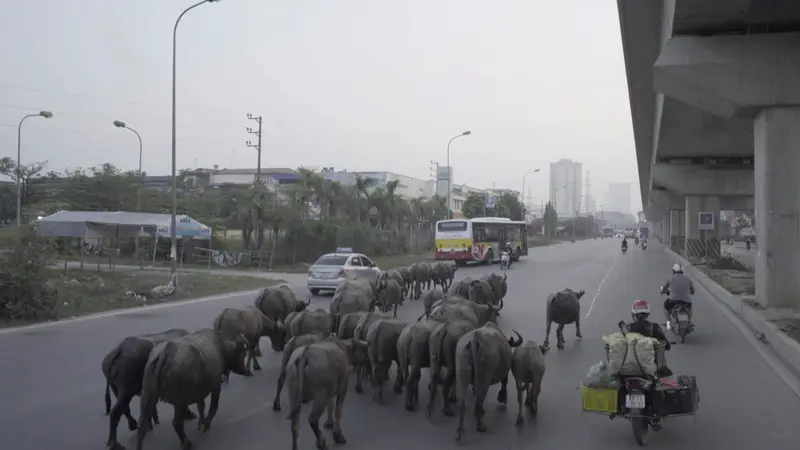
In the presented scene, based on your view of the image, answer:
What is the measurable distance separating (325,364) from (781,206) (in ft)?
50.1

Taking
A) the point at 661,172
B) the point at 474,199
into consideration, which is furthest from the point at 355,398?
the point at 474,199

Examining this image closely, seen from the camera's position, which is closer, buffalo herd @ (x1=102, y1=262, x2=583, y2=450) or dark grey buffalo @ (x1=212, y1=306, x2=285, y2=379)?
buffalo herd @ (x1=102, y1=262, x2=583, y2=450)

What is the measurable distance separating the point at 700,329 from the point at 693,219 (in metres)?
37.6

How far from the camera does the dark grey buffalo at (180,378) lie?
6770 mm

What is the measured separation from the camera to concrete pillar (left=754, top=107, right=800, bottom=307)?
18.0 m

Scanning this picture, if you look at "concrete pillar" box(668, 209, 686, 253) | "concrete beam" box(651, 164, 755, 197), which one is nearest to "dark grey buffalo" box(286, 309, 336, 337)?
"concrete beam" box(651, 164, 755, 197)

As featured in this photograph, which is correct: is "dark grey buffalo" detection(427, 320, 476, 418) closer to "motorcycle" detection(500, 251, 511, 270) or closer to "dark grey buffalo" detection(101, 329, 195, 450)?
"dark grey buffalo" detection(101, 329, 195, 450)

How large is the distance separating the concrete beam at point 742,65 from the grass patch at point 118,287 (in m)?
16.0

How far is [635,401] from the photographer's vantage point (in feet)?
23.4

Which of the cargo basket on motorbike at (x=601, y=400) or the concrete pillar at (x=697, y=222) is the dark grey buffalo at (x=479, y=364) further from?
the concrete pillar at (x=697, y=222)

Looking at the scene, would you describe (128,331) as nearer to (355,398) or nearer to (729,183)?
(355,398)

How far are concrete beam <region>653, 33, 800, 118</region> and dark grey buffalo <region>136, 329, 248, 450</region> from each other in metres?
14.5

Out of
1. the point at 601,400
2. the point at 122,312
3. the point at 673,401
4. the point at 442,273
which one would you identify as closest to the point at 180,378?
the point at 601,400

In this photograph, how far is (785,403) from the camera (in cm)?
926
